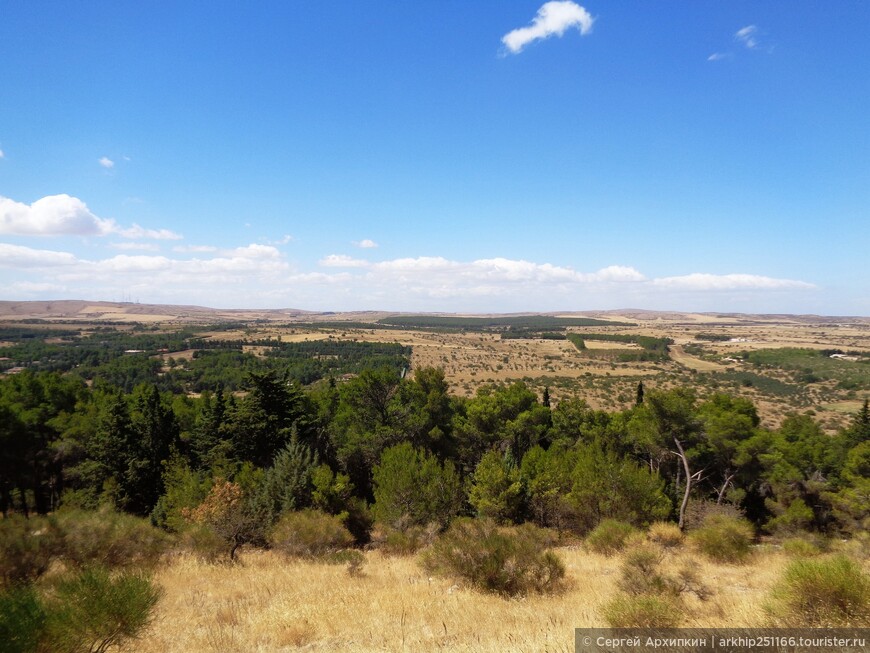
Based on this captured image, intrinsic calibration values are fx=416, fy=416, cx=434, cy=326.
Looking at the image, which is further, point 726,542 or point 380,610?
point 726,542

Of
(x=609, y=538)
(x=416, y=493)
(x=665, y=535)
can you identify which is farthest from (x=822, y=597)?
(x=416, y=493)

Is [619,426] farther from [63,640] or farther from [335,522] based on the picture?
[63,640]

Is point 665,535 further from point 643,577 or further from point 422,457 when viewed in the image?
point 422,457

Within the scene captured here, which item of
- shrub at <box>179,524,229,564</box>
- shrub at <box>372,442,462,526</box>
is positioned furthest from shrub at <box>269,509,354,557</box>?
shrub at <box>372,442,462,526</box>

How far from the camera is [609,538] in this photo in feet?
52.3

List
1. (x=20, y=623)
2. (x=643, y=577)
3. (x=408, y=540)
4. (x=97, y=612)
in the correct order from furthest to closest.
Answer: (x=408, y=540) → (x=643, y=577) → (x=97, y=612) → (x=20, y=623)

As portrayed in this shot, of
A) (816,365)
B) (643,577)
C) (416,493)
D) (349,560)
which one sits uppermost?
(643,577)

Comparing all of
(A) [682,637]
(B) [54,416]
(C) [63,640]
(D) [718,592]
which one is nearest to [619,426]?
(D) [718,592]

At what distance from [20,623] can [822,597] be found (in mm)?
12374

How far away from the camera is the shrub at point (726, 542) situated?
49.4 feet

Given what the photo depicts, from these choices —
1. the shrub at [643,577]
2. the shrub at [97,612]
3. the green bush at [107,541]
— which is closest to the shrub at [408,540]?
the shrub at [643,577]

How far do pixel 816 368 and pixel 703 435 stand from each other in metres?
115

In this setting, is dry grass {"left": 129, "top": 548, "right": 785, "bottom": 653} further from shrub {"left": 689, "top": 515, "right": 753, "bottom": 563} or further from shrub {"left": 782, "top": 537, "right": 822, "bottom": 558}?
shrub {"left": 782, "top": 537, "right": 822, "bottom": 558}

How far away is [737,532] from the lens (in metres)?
15.4
